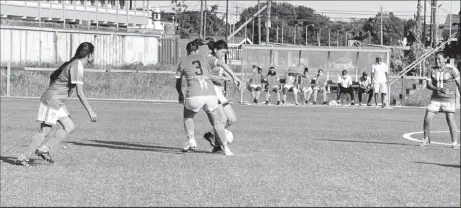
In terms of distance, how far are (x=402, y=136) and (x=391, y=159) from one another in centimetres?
614

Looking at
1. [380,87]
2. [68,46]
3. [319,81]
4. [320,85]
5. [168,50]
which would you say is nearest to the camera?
[380,87]

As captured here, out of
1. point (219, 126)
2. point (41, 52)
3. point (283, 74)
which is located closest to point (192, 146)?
point (219, 126)

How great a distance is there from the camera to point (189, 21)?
123188mm

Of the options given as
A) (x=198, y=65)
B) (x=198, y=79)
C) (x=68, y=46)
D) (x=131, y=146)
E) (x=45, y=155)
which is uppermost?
(x=68, y=46)

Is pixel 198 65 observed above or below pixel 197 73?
above

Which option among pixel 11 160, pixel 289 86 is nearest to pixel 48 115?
pixel 11 160

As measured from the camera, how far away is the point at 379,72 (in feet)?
113

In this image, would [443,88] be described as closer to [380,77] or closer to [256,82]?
[380,77]

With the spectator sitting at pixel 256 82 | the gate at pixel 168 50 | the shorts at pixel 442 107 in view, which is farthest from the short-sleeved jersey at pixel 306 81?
the gate at pixel 168 50

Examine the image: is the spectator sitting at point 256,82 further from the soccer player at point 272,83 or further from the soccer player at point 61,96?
the soccer player at point 61,96

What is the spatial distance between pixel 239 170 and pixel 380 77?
74.6 ft

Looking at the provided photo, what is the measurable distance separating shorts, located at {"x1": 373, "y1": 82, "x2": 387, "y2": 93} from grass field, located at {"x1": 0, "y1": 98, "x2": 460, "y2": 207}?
12.7m

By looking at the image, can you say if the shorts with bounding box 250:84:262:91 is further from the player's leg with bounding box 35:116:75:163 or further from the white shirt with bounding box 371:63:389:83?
the player's leg with bounding box 35:116:75:163

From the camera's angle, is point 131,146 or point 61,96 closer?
point 61,96
